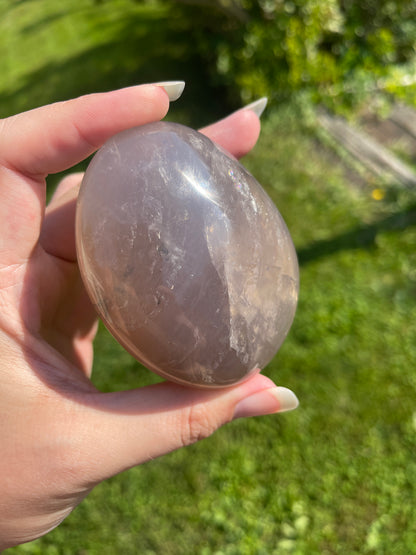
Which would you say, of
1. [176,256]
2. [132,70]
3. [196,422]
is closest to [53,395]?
[196,422]

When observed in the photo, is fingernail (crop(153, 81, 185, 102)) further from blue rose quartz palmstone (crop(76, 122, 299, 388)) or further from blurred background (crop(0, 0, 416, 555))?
blurred background (crop(0, 0, 416, 555))

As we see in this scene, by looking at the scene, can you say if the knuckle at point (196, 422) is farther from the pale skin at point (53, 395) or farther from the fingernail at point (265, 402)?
the fingernail at point (265, 402)

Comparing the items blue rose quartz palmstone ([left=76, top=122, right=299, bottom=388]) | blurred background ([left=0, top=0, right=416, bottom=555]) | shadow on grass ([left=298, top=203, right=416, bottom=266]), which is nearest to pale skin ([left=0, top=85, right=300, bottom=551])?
blue rose quartz palmstone ([left=76, top=122, right=299, bottom=388])

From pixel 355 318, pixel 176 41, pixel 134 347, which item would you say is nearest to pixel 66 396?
pixel 134 347

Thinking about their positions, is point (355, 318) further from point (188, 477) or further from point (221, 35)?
point (221, 35)

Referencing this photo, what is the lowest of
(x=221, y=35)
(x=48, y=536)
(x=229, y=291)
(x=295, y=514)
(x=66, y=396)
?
(x=295, y=514)

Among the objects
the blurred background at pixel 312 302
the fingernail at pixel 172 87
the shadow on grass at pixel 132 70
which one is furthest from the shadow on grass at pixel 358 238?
the shadow on grass at pixel 132 70
